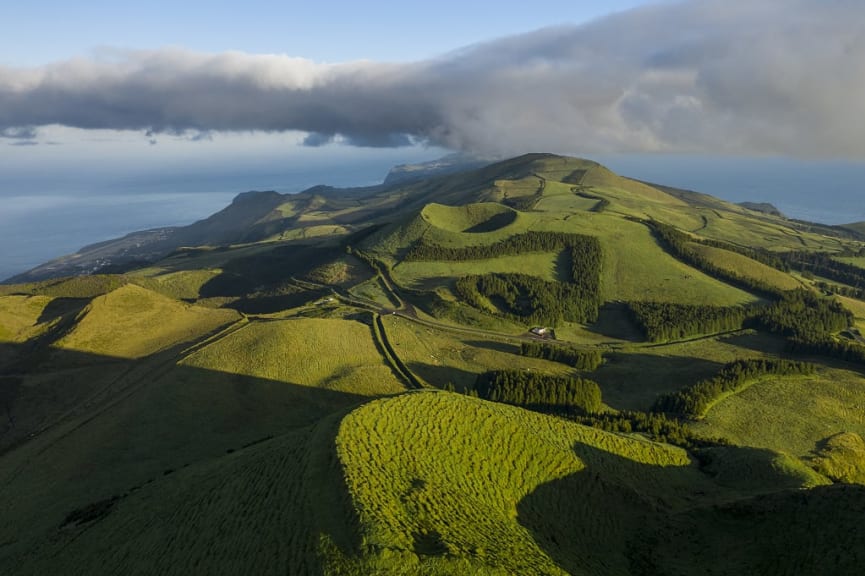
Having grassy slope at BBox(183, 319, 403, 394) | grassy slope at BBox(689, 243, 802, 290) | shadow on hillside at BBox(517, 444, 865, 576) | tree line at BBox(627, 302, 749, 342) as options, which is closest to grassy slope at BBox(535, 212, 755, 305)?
tree line at BBox(627, 302, 749, 342)

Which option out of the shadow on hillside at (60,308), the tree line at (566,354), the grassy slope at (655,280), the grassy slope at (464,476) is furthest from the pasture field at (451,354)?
the shadow on hillside at (60,308)

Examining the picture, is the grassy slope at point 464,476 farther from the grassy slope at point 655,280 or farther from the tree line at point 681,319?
the grassy slope at point 655,280

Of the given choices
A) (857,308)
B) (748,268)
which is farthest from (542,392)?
(857,308)

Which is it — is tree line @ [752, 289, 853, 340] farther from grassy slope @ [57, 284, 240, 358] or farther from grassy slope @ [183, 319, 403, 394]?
grassy slope @ [57, 284, 240, 358]

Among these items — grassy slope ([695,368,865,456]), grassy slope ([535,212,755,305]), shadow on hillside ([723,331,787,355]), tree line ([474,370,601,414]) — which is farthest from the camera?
grassy slope ([535,212,755,305])

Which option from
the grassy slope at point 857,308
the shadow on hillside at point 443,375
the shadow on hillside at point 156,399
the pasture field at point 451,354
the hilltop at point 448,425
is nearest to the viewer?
the hilltop at point 448,425
